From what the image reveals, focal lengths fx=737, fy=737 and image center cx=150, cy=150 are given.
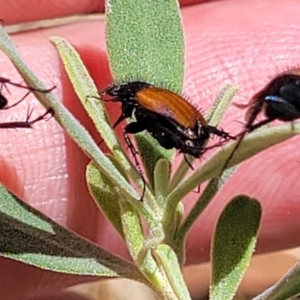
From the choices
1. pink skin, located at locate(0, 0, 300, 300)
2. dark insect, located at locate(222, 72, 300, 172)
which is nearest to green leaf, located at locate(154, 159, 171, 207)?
dark insect, located at locate(222, 72, 300, 172)

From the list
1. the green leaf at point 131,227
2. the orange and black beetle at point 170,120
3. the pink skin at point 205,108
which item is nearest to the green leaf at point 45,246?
the green leaf at point 131,227

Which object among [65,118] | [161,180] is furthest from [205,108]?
[65,118]

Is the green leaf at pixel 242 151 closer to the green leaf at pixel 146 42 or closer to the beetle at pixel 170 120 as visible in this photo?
the beetle at pixel 170 120

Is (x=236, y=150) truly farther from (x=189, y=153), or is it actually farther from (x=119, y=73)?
(x=119, y=73)

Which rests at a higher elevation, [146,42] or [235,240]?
[146,42]

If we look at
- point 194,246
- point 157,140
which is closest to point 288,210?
point 194,246

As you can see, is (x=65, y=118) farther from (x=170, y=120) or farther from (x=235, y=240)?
(x=235, y=240)

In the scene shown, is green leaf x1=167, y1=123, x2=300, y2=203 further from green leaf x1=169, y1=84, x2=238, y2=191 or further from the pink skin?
the pink skin
